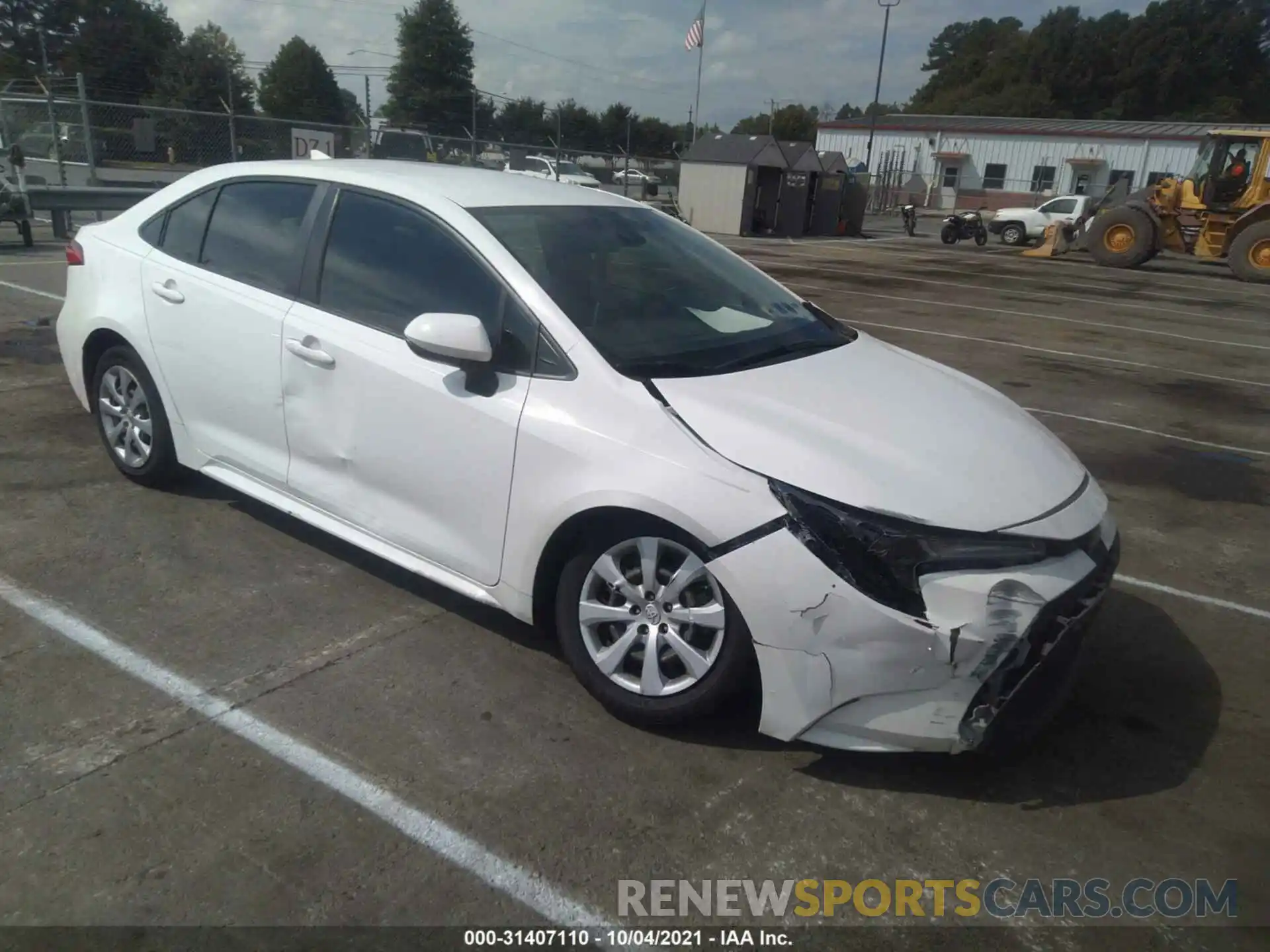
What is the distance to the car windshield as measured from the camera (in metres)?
3.29

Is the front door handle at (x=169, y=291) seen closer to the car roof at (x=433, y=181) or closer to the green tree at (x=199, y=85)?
the car roof at (x=433, y=181)

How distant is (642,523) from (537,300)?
0.91 metres

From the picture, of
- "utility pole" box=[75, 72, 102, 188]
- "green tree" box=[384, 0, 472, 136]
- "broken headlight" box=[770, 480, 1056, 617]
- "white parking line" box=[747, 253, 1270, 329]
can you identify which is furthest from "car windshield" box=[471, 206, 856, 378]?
"green tree" box=[384, 0, 472, 136]

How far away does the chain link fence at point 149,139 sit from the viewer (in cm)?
1656

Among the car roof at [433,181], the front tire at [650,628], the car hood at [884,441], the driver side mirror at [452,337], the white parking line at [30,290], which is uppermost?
the car roof at [433,181]

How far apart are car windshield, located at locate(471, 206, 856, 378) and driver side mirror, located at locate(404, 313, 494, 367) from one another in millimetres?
328

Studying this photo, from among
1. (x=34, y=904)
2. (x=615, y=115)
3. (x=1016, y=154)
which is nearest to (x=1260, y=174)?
(x=34, y=904)

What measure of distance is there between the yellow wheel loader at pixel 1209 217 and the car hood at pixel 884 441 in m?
22.6

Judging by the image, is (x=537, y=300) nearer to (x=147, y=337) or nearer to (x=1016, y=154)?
(x=147, y=337)

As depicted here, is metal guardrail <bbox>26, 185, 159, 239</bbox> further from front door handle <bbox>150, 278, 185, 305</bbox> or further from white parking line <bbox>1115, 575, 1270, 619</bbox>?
white parking line <bbox>1115, 575, 1270, 619</bbox>

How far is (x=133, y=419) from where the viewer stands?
462cm

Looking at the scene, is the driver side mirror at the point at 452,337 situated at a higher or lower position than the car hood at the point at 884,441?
higher

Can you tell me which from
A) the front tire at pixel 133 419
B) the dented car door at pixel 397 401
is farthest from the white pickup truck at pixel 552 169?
the dented car door at pixel 397 401

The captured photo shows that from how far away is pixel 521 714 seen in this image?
123 inches
